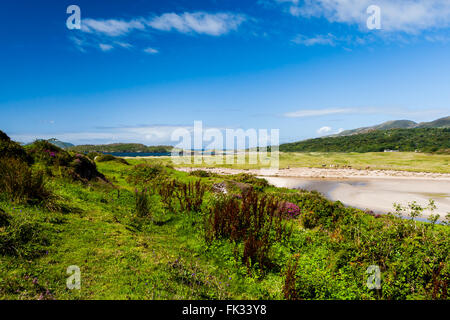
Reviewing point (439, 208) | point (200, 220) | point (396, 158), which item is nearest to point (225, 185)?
point (200, 220)

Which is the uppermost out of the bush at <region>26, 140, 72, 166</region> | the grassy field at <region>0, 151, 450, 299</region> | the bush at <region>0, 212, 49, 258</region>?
the bush at <region>26, 140, 72, 166</region>

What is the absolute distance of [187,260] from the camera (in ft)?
19.6

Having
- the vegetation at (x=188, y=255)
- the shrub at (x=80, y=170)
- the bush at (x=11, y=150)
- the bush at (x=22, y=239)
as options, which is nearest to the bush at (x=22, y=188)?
the vegetation at (x=188, y=255)

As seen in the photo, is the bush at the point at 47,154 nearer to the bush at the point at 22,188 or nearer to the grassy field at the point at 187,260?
the bush at the point at 22,188

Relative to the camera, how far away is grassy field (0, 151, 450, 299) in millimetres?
4281

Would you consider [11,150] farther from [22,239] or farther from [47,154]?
[22,239]

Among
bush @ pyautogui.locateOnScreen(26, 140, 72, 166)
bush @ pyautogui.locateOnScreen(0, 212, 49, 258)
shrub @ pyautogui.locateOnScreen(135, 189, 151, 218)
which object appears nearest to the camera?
bush @ pyautogui.locateOnScreen(0, 212, 49, 258)

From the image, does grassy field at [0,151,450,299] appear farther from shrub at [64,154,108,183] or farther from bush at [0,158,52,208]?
shrub at [64,154,108,183]

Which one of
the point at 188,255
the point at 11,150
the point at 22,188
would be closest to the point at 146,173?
the point at 11,150

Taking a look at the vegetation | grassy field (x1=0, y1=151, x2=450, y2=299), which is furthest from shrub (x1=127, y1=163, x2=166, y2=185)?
grassy field (x1=0, y1=151, x2=450, y2=299)

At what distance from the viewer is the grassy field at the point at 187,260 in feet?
14.0

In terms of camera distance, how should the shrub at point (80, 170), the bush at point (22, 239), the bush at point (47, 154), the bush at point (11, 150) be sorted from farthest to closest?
1. the bush at point (47, 154)
2. the shrub at point (80, 170)
3. the bush at point (11, 150)
4. the bush at point (22, 239)

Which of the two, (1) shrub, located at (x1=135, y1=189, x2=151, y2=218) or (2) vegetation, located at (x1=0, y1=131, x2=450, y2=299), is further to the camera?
(1) shrub, located at (x1=135, y1=189, x2=151, y2=218)
